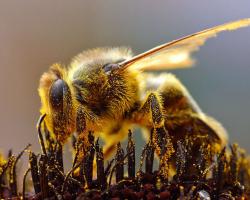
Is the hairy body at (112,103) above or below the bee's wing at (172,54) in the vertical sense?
below

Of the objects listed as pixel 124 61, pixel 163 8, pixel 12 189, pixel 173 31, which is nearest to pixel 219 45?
pixel 173 31

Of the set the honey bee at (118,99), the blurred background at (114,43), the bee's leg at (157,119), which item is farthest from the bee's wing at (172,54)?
the blurred background at (114,43)

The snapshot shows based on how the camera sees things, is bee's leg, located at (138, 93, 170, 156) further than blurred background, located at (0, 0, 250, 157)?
No

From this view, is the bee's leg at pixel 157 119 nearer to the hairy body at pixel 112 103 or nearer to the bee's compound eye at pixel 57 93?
the hairy body at pixel 112 103

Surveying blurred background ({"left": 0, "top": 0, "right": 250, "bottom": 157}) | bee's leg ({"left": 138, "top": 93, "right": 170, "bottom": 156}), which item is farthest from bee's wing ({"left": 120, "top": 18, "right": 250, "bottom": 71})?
blurred background ({"left": 0, "top": 0, "right": 250, "bottom": 157})

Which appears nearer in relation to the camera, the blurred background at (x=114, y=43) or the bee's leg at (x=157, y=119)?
the bee's leg at (x=157, y=119)

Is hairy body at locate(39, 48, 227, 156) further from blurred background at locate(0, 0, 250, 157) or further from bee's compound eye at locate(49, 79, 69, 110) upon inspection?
blurred background at locate(0, 0, 250, 157)

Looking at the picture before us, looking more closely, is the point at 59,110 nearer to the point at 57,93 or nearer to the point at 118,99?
the point at 57,93
